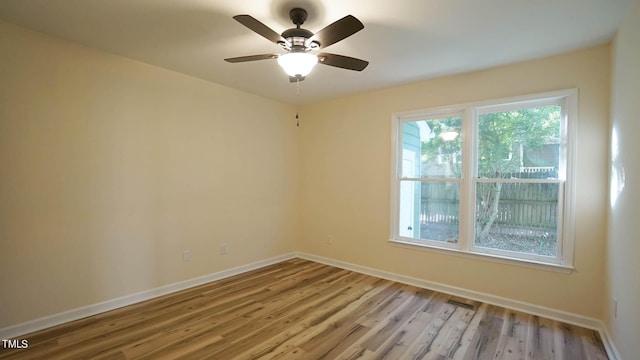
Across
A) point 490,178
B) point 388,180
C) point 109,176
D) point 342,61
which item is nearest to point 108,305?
point 109,176

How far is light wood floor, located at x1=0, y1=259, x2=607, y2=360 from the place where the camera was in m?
2.24

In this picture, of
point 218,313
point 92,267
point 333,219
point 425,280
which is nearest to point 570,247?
point 425,280

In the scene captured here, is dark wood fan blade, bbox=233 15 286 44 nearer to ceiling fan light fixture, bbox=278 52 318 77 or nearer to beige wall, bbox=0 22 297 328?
ceiling fan light fixture, bbox=278 52 318 77

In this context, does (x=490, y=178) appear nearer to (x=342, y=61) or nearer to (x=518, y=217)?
(x=518, y=217)

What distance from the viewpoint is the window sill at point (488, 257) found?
2779mm

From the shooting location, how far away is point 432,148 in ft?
12.0

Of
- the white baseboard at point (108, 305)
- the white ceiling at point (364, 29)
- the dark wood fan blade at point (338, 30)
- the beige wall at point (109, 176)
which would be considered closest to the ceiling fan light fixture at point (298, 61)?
the dark wood fan blade at point (338, 30)

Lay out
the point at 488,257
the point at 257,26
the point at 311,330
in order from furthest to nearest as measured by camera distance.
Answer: the point at 488,257
the point at 311,330
the point at 257,26

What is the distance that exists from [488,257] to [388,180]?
142 cm

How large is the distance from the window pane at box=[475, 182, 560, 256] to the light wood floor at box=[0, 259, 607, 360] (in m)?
0.67

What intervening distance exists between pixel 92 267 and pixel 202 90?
221cm

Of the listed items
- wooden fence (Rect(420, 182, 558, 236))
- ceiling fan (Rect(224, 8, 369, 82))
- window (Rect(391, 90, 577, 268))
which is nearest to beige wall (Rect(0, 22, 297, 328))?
ceiling fan (Rect(224, 8, 369, 82))

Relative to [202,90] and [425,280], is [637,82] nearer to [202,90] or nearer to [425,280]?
[425,280]

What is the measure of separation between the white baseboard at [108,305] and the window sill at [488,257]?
2163 millimetres
